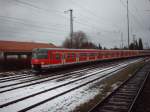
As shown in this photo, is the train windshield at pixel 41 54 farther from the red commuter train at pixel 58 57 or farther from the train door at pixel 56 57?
the train door at pixel 56 57

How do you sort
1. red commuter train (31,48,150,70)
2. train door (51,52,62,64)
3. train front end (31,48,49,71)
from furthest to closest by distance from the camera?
1. train door (51,52,62,64)
2. red commuter train (31,48,150,70)
3. train front end (31,48,49,71)

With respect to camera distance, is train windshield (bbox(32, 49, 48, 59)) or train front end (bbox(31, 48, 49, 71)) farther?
train windshield (bbox(32, 49, 48, 59))

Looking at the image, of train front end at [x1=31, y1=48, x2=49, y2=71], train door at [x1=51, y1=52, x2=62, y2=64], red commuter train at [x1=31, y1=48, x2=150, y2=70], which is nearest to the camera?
train front end at [x1=31, y1=48, x2=49, y2=71]

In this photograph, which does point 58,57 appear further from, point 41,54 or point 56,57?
point 41,54

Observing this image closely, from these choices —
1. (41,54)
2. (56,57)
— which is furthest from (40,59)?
(56,57)

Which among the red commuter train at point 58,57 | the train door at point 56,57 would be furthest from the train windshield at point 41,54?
the train door at point 56,57

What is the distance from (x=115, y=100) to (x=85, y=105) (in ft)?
5.71

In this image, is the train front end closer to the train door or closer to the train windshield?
the train windshield

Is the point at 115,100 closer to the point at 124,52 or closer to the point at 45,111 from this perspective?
the point at 45,111

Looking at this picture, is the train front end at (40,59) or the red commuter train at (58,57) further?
the red commuter train at (58,57)

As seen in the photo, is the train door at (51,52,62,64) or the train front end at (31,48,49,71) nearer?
the train front end at (31,48,49,71)

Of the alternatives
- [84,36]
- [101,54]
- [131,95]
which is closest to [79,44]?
[84,36]

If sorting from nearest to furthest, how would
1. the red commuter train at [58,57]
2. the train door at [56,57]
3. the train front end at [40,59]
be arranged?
the train front end at [40,59] → the red commuter train at [58,57] → the train door at [56,57]

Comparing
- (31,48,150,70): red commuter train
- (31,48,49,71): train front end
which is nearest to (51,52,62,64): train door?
(31,48,150,70): red commuter train
